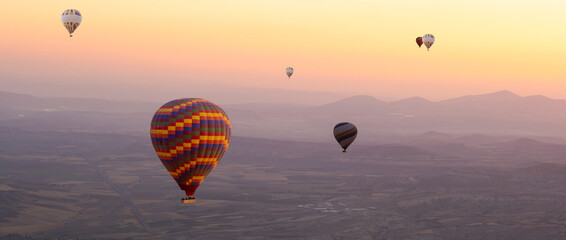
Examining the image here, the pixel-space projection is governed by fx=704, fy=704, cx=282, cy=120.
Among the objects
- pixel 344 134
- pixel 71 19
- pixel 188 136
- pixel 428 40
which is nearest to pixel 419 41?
pixel 428 40

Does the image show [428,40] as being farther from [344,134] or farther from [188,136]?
[188,136]

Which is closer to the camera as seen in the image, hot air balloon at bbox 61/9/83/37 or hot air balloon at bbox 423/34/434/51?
hot air balloon at bbox 61/9/83/37

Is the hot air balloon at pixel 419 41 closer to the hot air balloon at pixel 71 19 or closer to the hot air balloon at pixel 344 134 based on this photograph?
the hot air balloon at pixel 344 134

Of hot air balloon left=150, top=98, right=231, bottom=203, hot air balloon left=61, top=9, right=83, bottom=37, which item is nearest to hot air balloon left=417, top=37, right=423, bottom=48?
hot air balloon left=61, top=9, right=83, bottom=37

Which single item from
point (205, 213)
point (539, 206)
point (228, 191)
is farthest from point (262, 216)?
point (539, 206)

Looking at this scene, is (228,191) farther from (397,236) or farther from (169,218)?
(397,236)

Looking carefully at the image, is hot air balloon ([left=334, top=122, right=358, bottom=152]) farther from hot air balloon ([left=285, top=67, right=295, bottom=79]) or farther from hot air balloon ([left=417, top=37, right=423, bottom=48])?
hot air balloon ([left=285, top=67, right=295, bottom=79])
